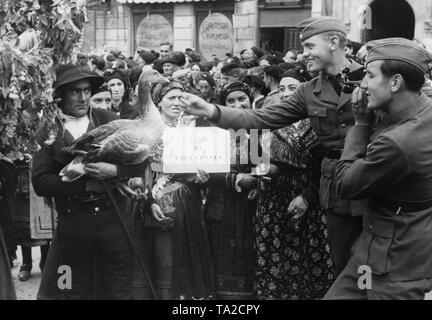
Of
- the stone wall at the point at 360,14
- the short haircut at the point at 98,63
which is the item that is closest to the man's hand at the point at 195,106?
the short haircut at the point at 98,63

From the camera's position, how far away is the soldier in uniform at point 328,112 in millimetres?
4648

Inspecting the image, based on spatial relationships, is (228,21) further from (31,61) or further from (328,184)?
(31,61)

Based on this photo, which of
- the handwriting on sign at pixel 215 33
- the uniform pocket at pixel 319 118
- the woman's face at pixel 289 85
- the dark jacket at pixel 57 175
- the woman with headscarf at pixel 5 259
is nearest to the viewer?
the woman with headscarf at pixel 5 259

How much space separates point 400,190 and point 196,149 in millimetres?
1806

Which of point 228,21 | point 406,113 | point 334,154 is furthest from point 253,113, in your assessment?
point 228,21

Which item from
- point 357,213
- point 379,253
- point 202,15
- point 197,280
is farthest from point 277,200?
point 202,15

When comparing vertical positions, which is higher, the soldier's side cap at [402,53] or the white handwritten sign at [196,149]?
the soldier's side cap at [402,53]

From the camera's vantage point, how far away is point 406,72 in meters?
3.78

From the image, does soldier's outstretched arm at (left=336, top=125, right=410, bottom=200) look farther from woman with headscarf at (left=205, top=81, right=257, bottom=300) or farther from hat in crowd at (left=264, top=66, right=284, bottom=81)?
hat in crowd at (left=264, top=66, right=284, bottom=81)

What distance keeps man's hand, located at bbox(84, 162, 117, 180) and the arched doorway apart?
1799 cm

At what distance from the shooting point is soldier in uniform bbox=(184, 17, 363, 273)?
15.3 feet

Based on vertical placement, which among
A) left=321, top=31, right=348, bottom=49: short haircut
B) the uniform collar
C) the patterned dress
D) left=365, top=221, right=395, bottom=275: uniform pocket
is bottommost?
the patterned dress

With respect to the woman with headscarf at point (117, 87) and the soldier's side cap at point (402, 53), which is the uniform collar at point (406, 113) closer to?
the soldier's side cap at point (402, 53)

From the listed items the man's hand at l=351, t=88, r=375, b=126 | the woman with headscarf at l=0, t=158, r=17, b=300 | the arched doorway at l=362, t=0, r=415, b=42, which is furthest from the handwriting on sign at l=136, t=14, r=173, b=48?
the man's hand at l=351, t=88, r=375, b=126
